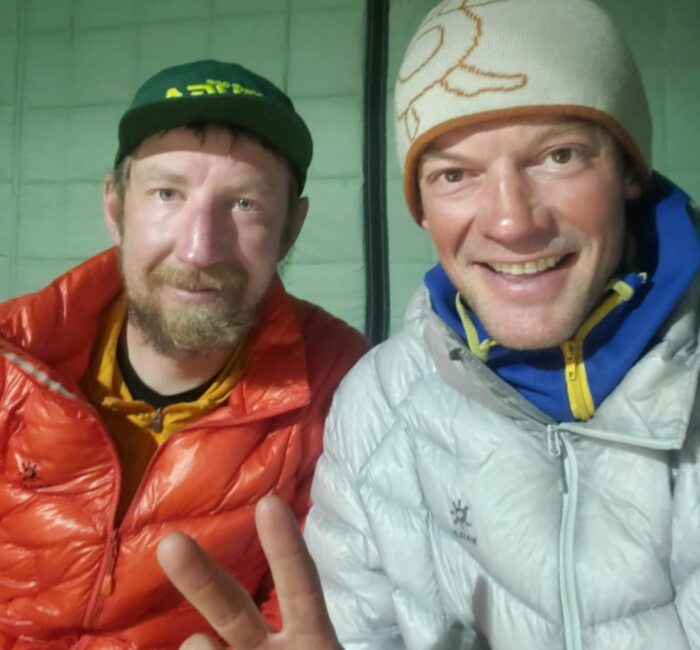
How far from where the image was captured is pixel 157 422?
1.02 metres

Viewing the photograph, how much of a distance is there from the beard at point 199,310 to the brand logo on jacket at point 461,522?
0.46 m

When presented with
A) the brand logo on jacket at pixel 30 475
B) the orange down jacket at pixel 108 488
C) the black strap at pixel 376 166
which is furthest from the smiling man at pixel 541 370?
the black strap at pixel 376 166

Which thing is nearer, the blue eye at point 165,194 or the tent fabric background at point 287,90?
the blue eye at point 165,194

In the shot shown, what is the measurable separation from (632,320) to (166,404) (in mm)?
739

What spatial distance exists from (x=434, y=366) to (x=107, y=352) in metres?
0.60

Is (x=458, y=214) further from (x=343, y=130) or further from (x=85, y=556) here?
(x=343, y=130)

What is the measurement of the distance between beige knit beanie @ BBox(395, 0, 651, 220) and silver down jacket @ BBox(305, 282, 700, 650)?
228mm

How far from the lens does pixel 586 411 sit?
0.70 m

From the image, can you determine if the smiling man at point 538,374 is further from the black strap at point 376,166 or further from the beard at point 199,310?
the black strap at point 376,166

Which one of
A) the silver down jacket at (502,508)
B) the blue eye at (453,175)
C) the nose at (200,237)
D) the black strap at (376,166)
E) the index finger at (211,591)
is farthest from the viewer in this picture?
the black strap at (376,166)

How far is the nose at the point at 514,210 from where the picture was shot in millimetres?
675

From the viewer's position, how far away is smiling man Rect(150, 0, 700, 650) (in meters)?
0.64

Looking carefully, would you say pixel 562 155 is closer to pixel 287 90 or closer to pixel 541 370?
pixel 541 370

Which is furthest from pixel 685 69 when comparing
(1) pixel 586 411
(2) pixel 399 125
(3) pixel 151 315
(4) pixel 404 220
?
(3) pixel 151 315
